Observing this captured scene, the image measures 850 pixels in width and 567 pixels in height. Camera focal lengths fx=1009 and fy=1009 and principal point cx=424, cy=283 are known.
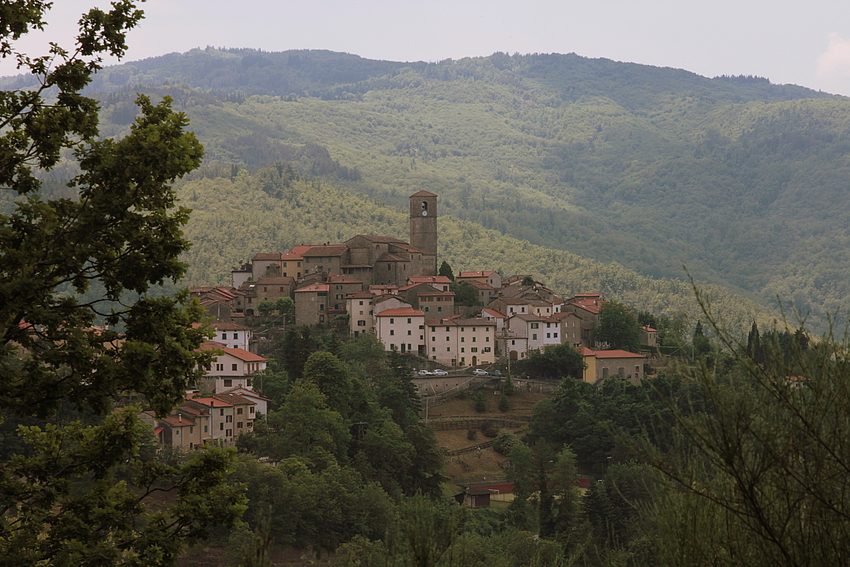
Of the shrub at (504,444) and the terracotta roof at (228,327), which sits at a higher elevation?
the terracotta roof at (228,327)

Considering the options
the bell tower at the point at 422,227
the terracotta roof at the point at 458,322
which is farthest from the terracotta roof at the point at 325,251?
the terracotta roof at the point at 458,322

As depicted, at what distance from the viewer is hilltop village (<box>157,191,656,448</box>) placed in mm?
70875

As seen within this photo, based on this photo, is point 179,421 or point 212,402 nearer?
point 179,421

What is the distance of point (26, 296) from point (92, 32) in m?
3.55

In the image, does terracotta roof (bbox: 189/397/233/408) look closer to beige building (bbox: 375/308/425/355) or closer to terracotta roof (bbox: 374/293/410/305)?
beige building (bbox: 375/308/425/355)

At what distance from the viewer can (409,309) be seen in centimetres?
7162

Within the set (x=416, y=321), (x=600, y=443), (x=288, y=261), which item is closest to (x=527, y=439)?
(x=600, y=443)

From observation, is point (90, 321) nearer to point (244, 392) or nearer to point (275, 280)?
point (244, 392)

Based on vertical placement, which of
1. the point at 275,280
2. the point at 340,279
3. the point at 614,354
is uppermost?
the point at 340,279

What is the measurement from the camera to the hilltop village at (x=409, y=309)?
7088cm

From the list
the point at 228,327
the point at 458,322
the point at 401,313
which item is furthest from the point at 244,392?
the point at 458,322

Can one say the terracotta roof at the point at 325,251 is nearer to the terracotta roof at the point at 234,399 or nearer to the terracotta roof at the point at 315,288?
the terracotta roof at the point at 315,288

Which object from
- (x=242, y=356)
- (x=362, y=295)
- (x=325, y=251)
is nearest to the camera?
(x=242, y=356)

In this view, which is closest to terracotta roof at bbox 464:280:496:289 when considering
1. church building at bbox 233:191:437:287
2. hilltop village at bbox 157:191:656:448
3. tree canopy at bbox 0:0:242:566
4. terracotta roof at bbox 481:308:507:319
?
hilltop village at bbox 157:191:656:448
